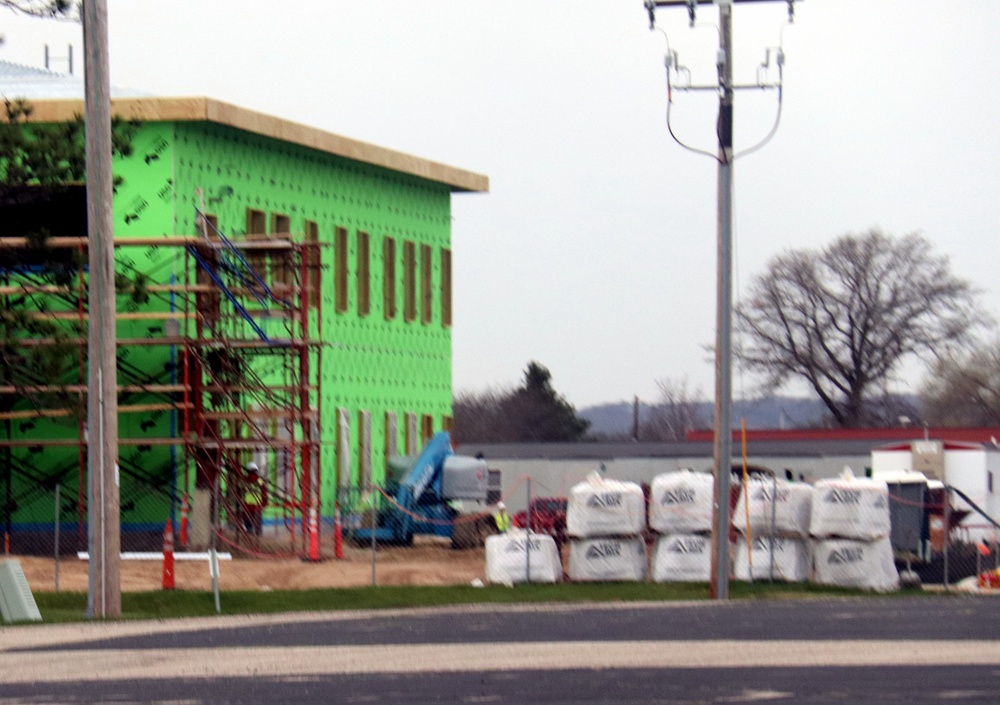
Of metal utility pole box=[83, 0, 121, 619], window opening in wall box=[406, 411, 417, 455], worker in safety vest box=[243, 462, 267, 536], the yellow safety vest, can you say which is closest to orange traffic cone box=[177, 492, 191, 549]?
worker in safety vest box=[243, 462, 267, 536]

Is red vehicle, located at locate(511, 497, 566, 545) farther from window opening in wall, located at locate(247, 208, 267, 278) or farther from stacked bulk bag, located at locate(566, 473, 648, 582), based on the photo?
window opening in wall, located at locate(247, 208, 267, 278)

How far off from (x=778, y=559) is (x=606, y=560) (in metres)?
2.51

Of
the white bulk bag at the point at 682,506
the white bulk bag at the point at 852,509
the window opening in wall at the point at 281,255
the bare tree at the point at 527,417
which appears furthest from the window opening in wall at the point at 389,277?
the bare tree at the point at 527,417

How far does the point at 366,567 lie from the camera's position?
32.1 metres

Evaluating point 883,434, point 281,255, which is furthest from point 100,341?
point 883,434

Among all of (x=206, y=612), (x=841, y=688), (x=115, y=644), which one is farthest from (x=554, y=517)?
(x=841, y=688)

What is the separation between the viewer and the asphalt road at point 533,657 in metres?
13.6

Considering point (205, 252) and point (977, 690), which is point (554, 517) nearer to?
point (205, 252)

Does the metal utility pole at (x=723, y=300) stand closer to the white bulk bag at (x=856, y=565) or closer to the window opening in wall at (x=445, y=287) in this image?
the white bulk bag at (x=856, y=565)

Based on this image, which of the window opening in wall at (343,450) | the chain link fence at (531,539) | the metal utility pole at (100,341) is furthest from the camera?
the window opening in wall at (343,450)

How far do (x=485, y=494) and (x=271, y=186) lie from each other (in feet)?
26.5

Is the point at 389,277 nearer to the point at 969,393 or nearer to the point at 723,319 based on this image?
the point at 723,319

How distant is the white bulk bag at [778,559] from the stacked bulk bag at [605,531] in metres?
1.59

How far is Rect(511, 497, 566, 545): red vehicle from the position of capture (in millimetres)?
33634
